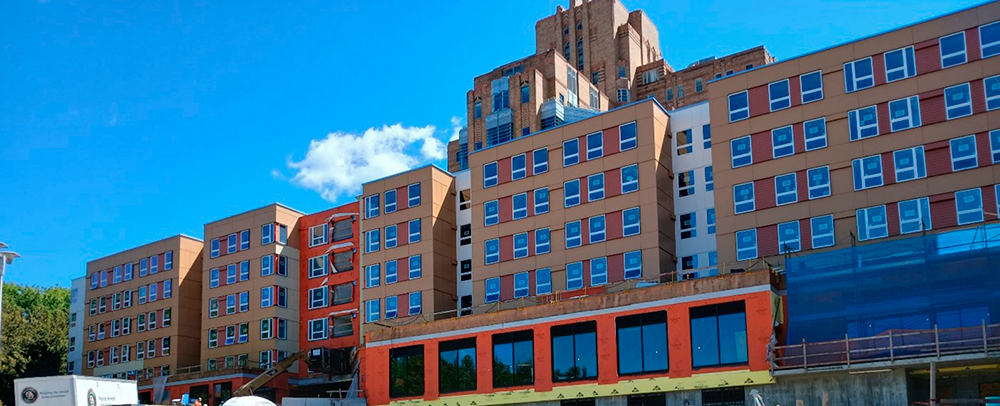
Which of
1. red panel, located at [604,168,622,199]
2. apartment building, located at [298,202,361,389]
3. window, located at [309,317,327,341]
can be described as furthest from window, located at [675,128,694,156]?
window, located at [309,317,327,341]

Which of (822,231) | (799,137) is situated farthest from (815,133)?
(822,231)

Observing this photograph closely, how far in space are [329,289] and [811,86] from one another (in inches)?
1573

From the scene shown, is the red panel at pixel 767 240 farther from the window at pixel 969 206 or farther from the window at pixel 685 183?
the window at pixel 969 206

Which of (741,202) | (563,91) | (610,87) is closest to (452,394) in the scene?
(741,202)

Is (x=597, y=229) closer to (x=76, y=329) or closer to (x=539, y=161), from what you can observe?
(x=539, y=161)

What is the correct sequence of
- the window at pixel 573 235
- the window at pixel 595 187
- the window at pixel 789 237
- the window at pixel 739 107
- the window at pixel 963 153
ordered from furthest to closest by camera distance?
1. the window at pixel 573 235
2. the window at pixel 595 187
3. the window at pixel 739 107
4. the window at pixel 789 237
5. the window at pixel 963 153

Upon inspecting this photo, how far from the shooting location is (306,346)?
259 ft

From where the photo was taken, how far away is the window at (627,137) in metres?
59.3

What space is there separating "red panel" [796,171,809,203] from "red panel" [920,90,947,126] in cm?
616

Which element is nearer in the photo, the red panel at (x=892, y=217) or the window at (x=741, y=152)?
the red panel at (x=892, y=217)

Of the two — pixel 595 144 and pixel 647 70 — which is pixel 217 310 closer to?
pixel 595 144

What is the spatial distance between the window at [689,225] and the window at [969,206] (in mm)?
14531

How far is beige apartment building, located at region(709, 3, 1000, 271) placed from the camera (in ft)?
160

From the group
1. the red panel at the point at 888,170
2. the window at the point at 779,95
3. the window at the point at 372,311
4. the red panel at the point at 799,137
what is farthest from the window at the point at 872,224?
the window at the point at 372,311
